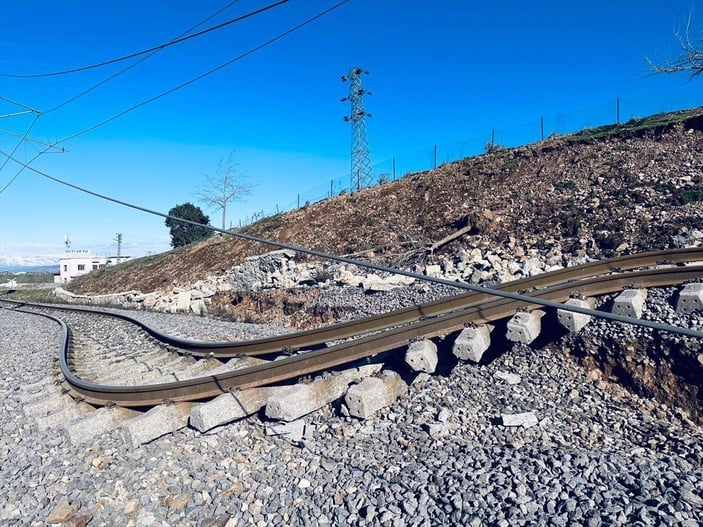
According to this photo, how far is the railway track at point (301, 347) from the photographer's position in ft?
18.0

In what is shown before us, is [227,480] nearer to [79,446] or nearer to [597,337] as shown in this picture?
[79,446]

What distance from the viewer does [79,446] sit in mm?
5062

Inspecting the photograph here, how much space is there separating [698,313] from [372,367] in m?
3.76

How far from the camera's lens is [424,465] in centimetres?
414

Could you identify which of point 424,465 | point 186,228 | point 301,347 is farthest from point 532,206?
point 186,228

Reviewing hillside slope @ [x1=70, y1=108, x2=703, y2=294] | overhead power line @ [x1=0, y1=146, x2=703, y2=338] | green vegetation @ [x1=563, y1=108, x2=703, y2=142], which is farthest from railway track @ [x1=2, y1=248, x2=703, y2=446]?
green vegetation @ [x1=563, y1=108, x2=703, y2=142]

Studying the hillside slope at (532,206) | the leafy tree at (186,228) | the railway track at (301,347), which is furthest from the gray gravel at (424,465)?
the leafy tree at (186,228)

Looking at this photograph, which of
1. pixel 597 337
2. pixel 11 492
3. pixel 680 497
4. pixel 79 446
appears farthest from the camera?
pixel 597 337

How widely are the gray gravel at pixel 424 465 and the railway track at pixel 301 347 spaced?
1.79 feet

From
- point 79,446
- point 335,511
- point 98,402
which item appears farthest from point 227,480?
point 98,402

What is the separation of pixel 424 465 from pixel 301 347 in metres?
3.14

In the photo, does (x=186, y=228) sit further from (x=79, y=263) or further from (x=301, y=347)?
(x=301, y=347)

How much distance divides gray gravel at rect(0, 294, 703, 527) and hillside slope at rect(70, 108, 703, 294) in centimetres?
759

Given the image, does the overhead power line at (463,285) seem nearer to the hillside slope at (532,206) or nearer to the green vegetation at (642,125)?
the hillside slope at (532,206)
